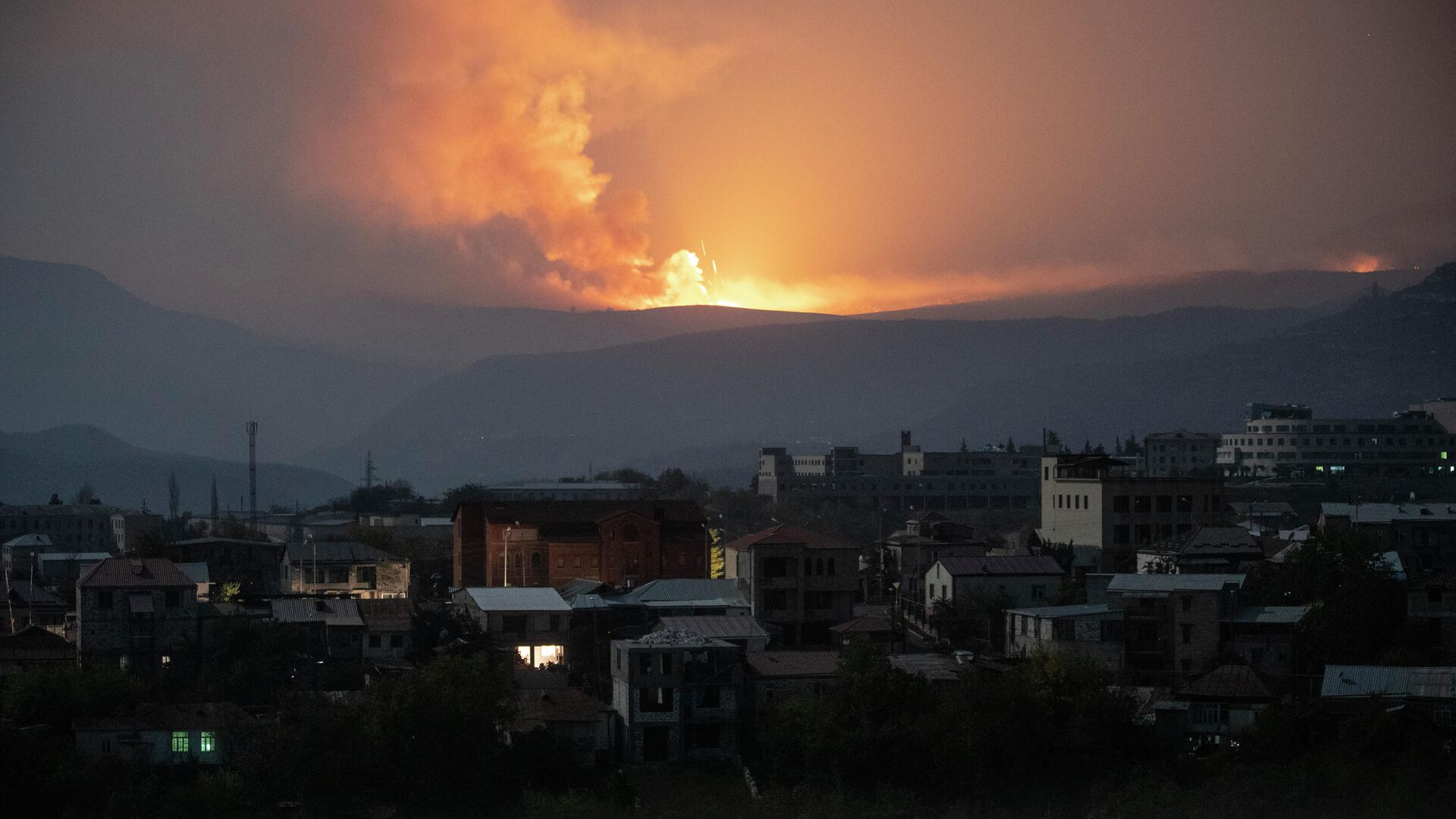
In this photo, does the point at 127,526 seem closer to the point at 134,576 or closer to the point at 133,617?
the point at 134,576

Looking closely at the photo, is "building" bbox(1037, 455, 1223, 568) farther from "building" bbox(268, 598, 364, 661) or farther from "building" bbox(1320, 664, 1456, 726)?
"building" bbox(268, 598, 364, 661)

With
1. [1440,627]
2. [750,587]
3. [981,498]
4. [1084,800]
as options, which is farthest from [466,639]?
[981,498]

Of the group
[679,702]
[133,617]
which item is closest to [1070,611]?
[679,702]

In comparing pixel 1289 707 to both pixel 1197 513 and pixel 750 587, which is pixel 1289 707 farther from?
pixel 1197 513

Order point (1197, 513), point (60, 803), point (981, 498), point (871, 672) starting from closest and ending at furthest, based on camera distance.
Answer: point (60, 803), point (871, 672), point (1197, 513), point (981, 498)

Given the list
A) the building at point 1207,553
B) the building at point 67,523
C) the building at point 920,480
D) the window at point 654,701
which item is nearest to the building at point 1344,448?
the building at point 920,480

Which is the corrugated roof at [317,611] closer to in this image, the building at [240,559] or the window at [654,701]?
the window at [654,701]

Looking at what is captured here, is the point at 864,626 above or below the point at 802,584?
below
